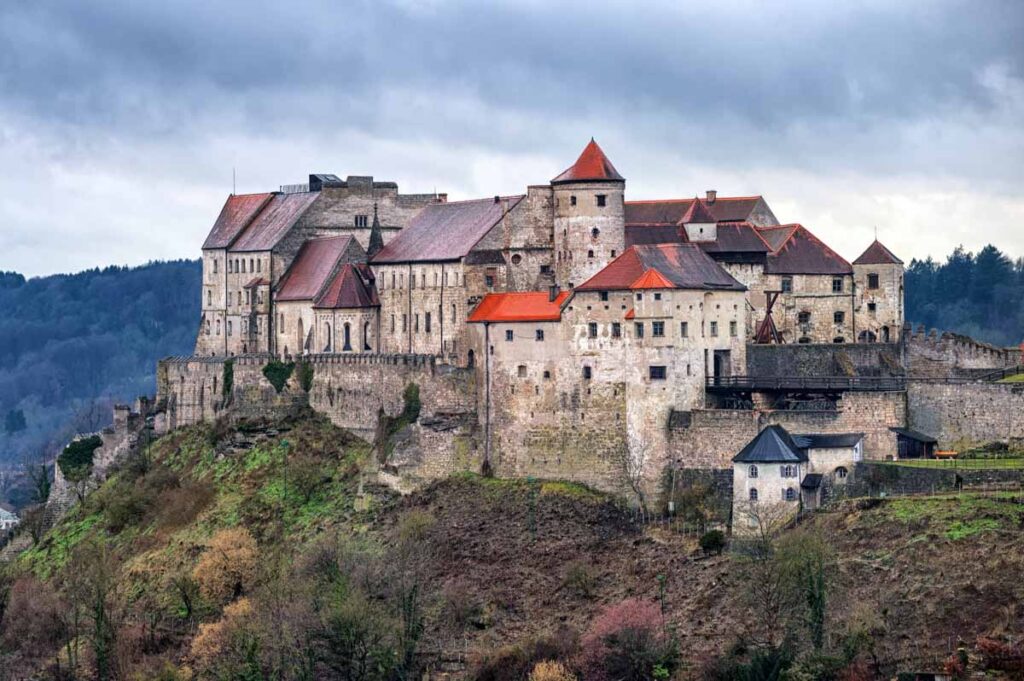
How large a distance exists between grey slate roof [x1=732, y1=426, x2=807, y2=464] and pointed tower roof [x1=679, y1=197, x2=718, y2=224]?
55.7 feet

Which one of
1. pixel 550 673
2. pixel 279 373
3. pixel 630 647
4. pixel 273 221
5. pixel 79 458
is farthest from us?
pixel 79 458

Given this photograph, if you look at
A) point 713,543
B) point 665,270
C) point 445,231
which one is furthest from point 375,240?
point 713,543

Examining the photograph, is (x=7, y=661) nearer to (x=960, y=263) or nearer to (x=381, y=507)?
(x=381, y=507)

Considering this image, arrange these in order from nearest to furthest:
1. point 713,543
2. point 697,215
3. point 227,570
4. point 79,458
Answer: point 713,543 < point 227,570 < point 697,215 < point 79,458

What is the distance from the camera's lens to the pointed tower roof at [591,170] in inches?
3834

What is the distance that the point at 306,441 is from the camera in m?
105

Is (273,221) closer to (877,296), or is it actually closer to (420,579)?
(420,579)

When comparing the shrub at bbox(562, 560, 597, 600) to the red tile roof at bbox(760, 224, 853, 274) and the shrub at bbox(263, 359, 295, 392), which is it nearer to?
the red tile roof at bbox(760, 224, 853, 274)

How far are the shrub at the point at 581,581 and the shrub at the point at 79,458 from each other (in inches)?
1539

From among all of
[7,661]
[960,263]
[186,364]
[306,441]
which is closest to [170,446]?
[186,364]

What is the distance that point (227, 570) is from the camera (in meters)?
97.0

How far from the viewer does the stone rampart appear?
286 feet

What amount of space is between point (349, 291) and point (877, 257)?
81.4ft

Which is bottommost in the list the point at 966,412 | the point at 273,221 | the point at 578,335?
the point at 966,412
